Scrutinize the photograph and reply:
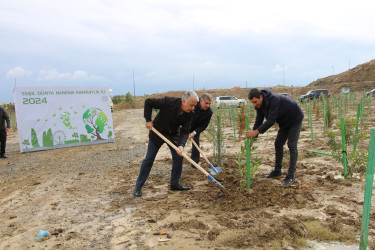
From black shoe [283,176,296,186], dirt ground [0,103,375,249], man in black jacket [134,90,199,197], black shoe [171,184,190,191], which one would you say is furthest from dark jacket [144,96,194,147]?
black shoe [283,176,296,186]

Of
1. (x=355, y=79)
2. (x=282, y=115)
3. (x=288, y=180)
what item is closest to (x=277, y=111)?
(x=282, y=115)

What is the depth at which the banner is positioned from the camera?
8.46m

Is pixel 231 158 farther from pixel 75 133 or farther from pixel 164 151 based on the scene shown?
pixel 75 133

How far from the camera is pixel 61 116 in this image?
891cm

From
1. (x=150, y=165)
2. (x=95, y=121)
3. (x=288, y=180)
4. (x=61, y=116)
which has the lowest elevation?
(x=288, y=180)

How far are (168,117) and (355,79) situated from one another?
38123 millimetres

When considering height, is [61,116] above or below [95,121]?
above

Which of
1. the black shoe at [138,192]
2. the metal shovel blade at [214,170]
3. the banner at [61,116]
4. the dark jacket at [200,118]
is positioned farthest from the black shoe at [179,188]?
the banner at [61,116]

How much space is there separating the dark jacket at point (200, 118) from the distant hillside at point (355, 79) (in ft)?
105

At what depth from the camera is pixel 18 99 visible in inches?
328

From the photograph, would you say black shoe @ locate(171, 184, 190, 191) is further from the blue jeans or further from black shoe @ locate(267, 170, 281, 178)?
black shoe @ locate(267, 170, 281, 178)

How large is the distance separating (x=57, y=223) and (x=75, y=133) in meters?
6.40

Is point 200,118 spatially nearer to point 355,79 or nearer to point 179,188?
point 179,188

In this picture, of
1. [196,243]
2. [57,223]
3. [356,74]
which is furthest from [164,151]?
[356,74]
